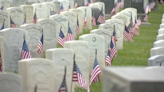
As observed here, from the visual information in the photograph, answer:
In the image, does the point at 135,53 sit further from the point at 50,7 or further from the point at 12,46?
the point at 50,7

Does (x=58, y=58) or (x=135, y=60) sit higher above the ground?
(x=58, y=58)

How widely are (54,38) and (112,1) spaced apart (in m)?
19.7

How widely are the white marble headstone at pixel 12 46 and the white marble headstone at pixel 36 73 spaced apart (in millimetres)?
4140

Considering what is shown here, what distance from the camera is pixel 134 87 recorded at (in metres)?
5.02

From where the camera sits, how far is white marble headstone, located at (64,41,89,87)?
43.3 ft

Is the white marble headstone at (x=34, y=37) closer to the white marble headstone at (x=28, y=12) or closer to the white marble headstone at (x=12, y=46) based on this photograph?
the white marble headstone at (x=12, y=46)

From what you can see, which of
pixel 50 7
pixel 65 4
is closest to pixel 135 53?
pixel 50 7

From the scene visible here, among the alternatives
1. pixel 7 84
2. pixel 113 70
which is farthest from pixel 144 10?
pixel 113 70

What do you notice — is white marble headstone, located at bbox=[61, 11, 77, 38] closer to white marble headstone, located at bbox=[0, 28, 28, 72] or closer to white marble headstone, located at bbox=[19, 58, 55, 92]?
white marble headstone, located at bbox=[0, 28, 28, 72]

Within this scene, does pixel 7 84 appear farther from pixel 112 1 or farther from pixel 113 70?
pixel 112 1

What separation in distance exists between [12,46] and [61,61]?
3.27 meters

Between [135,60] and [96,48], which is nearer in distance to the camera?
[96,48]

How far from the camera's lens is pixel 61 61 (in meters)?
11.8

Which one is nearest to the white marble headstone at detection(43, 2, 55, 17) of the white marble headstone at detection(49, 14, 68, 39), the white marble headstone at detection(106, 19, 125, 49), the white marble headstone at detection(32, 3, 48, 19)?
the white marble headstone at detection(32, 3, 48, 19)
